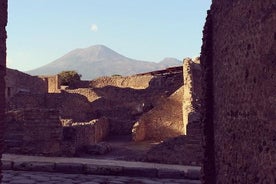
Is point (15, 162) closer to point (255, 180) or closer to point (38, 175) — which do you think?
point (38, 175)

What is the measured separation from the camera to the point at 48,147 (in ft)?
38.9

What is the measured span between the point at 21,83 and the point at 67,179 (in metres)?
23.6

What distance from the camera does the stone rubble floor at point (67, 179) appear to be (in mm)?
8383

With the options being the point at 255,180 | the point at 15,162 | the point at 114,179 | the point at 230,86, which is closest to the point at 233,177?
the point at 255,180

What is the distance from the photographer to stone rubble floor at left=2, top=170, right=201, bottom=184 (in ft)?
27.5

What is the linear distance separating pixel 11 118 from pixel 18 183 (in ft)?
15.0

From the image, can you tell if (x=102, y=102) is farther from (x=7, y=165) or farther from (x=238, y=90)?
(x=238, y=90)

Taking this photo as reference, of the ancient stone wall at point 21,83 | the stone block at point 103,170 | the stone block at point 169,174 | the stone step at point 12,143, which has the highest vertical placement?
the ancient stone wall at point 21,83

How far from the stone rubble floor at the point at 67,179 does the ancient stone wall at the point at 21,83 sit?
1920cm

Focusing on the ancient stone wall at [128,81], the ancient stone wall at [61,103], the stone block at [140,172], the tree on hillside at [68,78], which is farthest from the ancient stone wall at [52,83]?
the stone block at [140,172]

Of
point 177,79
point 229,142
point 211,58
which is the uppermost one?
point 177,79

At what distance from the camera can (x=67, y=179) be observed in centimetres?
875

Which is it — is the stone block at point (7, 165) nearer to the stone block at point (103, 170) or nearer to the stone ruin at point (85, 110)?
the stone block at point (103, 170)

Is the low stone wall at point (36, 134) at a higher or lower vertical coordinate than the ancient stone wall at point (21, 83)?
lower
